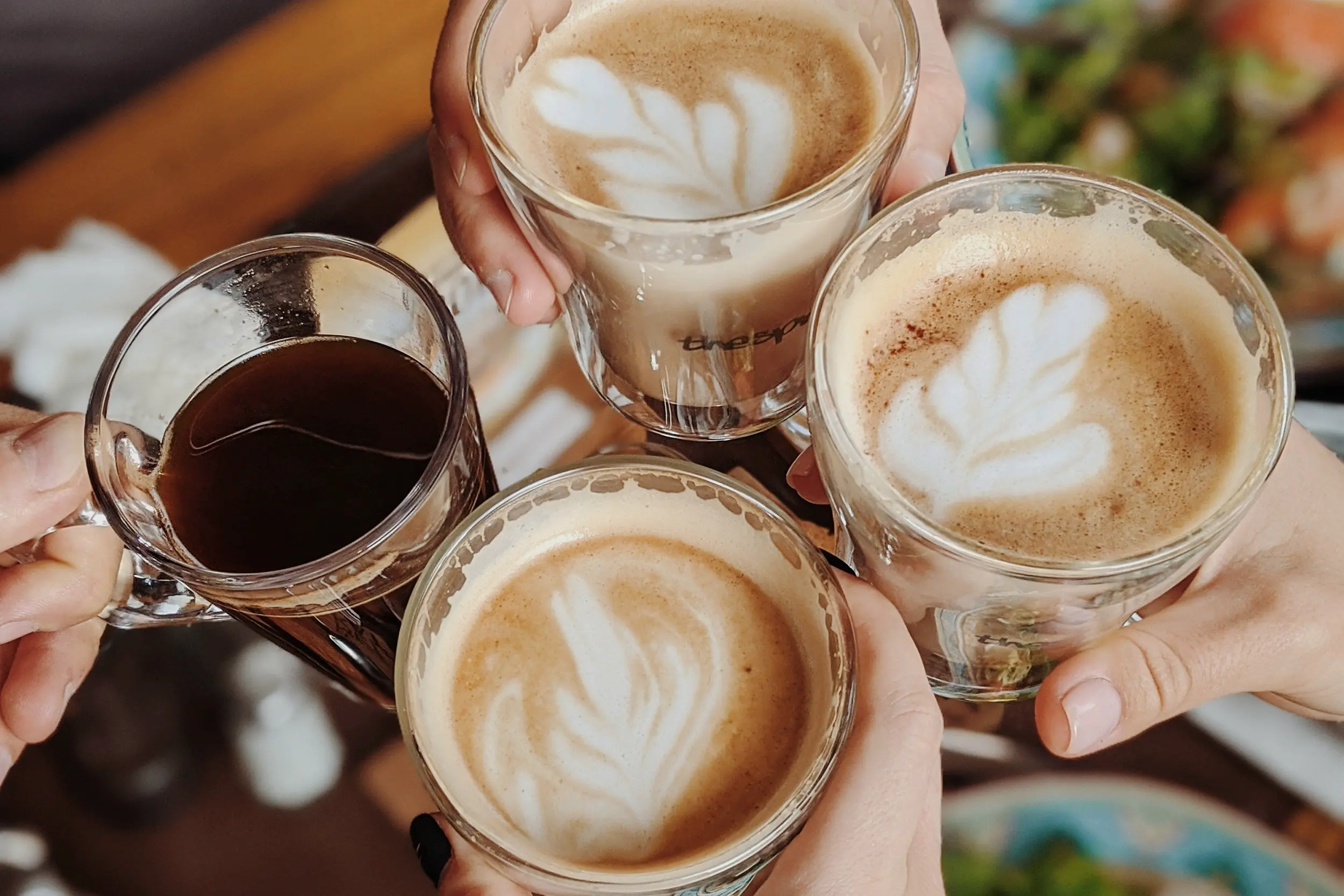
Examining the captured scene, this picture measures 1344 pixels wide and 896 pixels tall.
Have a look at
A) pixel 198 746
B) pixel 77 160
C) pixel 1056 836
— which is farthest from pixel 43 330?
pixel 1056 836

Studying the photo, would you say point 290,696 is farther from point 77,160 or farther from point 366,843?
point 77,160

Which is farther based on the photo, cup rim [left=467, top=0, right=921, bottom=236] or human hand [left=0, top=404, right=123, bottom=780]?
human hand [left=0, top=404, right=123, bottom=780]

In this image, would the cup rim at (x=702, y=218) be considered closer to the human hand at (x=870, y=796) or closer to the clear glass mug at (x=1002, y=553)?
the clear glass mug at (x=1002, y=553)

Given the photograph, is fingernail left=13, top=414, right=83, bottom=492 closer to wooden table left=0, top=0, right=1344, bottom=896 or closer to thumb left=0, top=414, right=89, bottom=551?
thumb left=0, top=414, right=89, bottom=551

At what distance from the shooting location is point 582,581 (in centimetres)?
71

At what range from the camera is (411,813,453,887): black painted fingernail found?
2.45 feet

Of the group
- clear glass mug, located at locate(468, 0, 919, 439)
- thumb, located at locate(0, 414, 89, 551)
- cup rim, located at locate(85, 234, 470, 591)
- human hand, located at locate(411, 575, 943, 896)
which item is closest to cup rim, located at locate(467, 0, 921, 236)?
clear glass mug, located at locate(468, 0, 919, 439)

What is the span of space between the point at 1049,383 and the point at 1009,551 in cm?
15

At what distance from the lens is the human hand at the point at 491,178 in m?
0.82

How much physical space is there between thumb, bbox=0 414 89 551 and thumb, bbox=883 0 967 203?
0.58 m

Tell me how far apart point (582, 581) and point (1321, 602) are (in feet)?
1.60

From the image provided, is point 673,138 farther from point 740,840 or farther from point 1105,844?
point 1105,844

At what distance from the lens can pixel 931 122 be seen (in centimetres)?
88

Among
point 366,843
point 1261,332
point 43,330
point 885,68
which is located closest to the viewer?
point 1261,332
